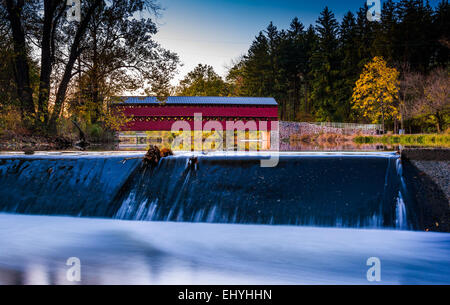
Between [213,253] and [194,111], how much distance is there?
81.2 feet

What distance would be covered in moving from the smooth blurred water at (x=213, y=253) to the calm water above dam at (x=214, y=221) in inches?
0.5

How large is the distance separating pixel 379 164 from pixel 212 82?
148 ft

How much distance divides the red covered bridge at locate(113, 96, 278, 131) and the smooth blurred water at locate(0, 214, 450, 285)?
72.6 feet

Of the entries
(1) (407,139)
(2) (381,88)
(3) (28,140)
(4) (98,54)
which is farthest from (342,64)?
(3) (28,140)

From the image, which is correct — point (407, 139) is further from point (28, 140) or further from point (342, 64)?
point (342, 64)

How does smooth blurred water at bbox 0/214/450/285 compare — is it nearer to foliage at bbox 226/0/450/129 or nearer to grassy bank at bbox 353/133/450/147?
grassy bank at bbox 353/133/450/147

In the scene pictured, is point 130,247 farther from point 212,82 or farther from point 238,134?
point 212,82

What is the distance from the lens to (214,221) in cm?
499

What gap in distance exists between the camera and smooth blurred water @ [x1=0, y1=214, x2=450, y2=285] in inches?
136

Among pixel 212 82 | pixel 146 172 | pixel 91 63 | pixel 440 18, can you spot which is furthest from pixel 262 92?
pixel 146 172

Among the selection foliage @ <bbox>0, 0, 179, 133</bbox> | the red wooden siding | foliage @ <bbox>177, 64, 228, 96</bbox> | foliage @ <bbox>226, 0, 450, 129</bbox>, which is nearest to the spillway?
foliage @ <bbox>0, 0, 179, 133</bbox>

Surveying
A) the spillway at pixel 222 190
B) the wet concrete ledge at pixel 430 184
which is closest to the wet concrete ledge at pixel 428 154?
the wet concrete ledge at pixel 430 184
